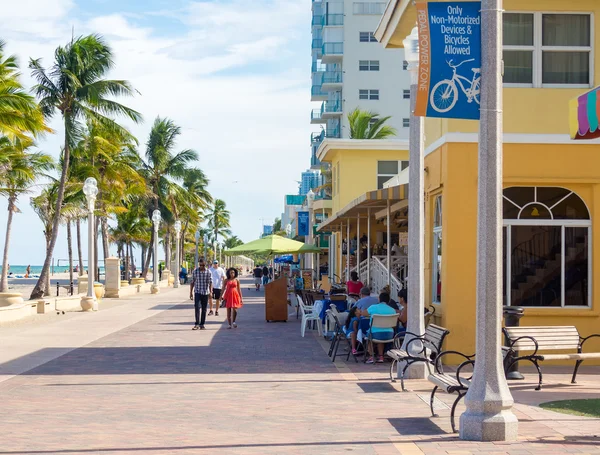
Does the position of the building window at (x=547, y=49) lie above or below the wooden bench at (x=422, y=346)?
above

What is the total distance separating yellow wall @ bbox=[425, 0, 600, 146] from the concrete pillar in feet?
87.4

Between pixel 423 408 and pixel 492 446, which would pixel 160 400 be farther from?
pixel 492 446

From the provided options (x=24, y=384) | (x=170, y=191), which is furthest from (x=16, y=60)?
(x=170, y=191)

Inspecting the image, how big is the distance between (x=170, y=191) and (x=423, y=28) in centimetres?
5428

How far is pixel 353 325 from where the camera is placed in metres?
15.6

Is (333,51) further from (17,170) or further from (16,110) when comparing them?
(16,110)

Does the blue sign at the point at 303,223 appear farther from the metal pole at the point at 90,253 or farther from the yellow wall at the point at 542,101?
the yellow wall at the point at 542,101

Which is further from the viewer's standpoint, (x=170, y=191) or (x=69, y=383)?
(x=170, y=191)

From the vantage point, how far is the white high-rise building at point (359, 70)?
72.6 metres

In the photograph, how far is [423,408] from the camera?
10.2 meters

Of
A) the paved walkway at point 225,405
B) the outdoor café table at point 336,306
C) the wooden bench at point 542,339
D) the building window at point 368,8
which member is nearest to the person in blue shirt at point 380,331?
the paved walkway at point 225,405

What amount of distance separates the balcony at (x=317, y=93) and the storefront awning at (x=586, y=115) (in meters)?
67.6

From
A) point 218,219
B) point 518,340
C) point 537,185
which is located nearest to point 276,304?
point 537,185

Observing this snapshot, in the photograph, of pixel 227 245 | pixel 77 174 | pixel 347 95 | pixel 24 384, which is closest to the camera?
pixel 24 384
